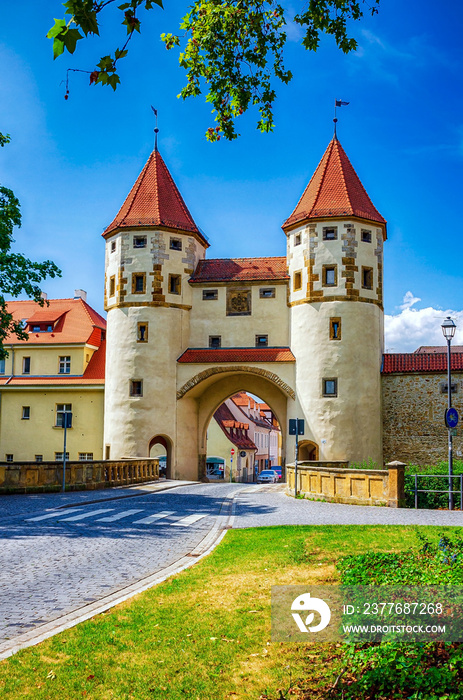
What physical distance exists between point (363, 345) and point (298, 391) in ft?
14.0

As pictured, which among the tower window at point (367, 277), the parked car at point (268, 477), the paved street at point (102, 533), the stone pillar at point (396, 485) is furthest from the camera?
the parked car at point (268, 477)

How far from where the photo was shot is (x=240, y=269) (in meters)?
40.2

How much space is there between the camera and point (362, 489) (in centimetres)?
1962

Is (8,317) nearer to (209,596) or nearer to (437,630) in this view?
(209,596)

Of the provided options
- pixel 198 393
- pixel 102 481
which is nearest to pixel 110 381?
pixel 198 393

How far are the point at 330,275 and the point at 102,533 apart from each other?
2572 centimetres

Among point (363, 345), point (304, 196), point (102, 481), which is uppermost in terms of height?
point (304, 196)

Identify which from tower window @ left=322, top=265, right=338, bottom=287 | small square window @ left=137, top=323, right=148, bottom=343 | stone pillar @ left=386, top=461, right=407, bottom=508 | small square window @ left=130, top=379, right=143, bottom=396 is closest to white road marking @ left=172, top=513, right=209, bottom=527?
stone pillar @ left=386, top=461, right=407, bottom=508

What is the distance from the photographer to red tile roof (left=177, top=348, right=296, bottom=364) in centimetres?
3725

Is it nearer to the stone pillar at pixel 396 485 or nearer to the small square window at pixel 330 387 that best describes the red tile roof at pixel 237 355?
the small square window at pixel 330 387

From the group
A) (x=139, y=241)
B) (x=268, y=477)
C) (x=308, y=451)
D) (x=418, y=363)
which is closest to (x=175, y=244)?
(x=139, y=241)

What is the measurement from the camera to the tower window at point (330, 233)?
36.5 meters

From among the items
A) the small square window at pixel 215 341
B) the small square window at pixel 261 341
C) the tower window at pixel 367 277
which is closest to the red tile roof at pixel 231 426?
the small square window at pixel 215 341

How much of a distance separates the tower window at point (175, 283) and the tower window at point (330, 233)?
877 centimetres
